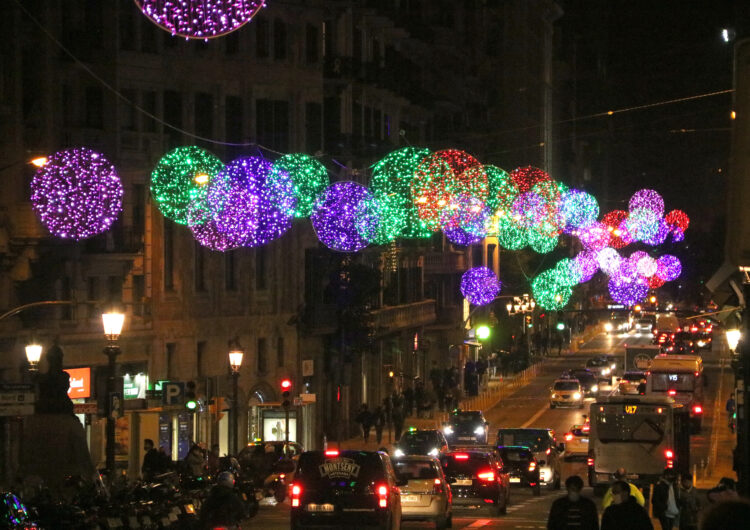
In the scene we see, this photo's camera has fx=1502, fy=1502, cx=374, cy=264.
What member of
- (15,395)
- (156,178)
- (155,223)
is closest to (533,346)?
(155,223)

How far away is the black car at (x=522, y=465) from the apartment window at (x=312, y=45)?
19830 millimetres

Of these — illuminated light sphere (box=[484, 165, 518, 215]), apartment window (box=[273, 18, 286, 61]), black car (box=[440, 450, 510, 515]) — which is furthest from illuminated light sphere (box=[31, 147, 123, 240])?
illuminated light sphere (box=[484, 165, 518, 215])

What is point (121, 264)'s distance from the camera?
42281 millimetres

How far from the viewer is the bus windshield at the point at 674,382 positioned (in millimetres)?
61500

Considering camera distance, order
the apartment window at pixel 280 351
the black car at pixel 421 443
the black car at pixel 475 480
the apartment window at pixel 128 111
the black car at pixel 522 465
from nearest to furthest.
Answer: the black car at pixel 475 480, the black car at pixel 522 465, the black car at pixel 421 443, the apartment window at pixel 128 111, the apartment window at pixel 280 351

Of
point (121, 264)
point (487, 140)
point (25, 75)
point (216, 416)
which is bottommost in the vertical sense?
point (216, 416)

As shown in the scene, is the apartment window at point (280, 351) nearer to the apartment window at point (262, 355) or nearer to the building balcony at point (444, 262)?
the apartment window at point (262, 355)

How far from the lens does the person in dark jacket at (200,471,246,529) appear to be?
17281 millimetres

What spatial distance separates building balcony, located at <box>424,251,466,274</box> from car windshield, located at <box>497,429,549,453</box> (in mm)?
33100

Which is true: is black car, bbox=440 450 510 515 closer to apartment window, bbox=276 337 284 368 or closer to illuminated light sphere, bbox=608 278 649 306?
apartment window, bbox=276 337 284 368

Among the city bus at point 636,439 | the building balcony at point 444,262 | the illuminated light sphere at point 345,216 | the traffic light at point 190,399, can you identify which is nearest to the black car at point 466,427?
the city bus at point 636,439

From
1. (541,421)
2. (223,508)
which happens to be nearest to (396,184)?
(541,421)

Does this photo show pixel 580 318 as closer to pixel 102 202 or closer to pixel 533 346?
pixel 533 346

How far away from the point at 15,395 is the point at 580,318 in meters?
125
